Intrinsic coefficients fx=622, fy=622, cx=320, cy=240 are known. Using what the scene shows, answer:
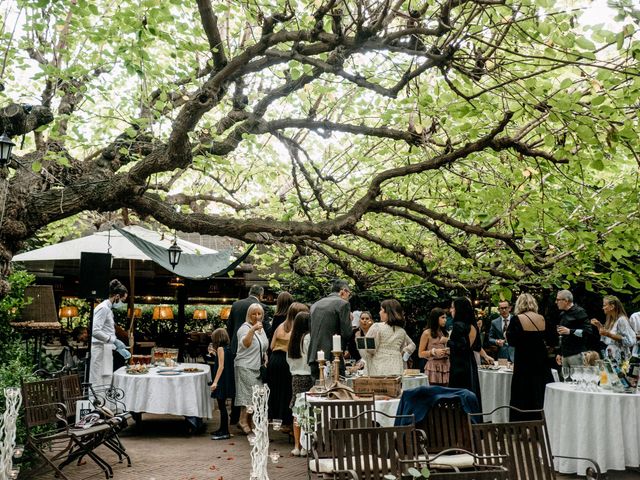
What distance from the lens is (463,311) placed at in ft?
27.8

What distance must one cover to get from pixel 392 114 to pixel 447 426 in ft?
11.1

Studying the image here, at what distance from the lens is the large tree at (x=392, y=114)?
5113 millimetres

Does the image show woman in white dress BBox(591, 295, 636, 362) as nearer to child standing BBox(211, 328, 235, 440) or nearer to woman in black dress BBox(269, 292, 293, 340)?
woman in black dress BBox(269, 292, 293, 340)

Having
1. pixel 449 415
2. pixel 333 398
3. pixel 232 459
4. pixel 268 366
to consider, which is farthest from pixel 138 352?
pixel 449 415

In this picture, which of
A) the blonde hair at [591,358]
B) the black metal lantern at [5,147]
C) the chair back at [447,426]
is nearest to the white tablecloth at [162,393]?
the black metal lantern at [5,147]

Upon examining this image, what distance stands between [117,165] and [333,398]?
4088 mm

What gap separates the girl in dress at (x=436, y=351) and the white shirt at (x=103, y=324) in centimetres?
480

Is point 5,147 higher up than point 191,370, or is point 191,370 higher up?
point 5,147

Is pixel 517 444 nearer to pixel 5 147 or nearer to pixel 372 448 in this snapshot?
pixel 372 448

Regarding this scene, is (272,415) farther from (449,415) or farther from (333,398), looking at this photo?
(449,415)

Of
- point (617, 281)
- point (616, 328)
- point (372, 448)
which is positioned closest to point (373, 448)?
point (372, 448)

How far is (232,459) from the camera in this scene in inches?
312

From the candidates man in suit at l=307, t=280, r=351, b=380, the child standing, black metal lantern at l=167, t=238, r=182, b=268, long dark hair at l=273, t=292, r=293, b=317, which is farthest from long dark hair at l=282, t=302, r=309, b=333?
black metal lantern at l=167, t=238, r=182, b=268

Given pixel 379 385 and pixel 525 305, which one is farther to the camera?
pixel 525 305
